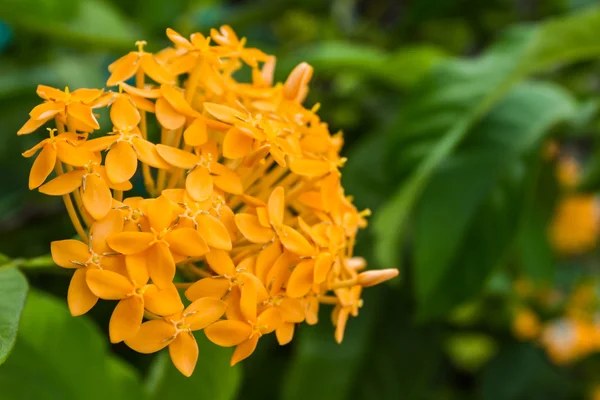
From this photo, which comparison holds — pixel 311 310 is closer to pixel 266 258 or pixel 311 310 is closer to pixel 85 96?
pixel 266 258

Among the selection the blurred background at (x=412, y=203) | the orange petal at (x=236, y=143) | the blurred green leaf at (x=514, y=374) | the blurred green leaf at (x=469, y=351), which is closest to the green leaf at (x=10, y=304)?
the blurred background at (x=412, y=203)

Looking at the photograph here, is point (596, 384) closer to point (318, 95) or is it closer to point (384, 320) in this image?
point (384, 320)

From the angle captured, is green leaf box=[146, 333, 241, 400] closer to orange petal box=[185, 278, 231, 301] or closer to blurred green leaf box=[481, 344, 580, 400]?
orange petal box=[185, 278, 231, 301]

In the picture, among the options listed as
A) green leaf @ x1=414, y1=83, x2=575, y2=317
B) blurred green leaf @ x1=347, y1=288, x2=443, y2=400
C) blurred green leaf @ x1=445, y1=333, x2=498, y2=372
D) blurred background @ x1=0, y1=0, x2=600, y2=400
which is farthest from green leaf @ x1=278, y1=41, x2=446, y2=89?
blurred green leaf @ x1=445, y1=333, x2=498, y2=372

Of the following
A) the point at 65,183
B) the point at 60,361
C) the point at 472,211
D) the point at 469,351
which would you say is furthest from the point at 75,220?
the point at 469,351

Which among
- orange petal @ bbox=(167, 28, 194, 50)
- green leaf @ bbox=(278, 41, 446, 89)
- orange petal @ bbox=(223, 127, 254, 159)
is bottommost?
green leaf @ bbox=(278, 41, 446, 89)

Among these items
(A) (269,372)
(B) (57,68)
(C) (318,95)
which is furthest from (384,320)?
(B) (57,68)
